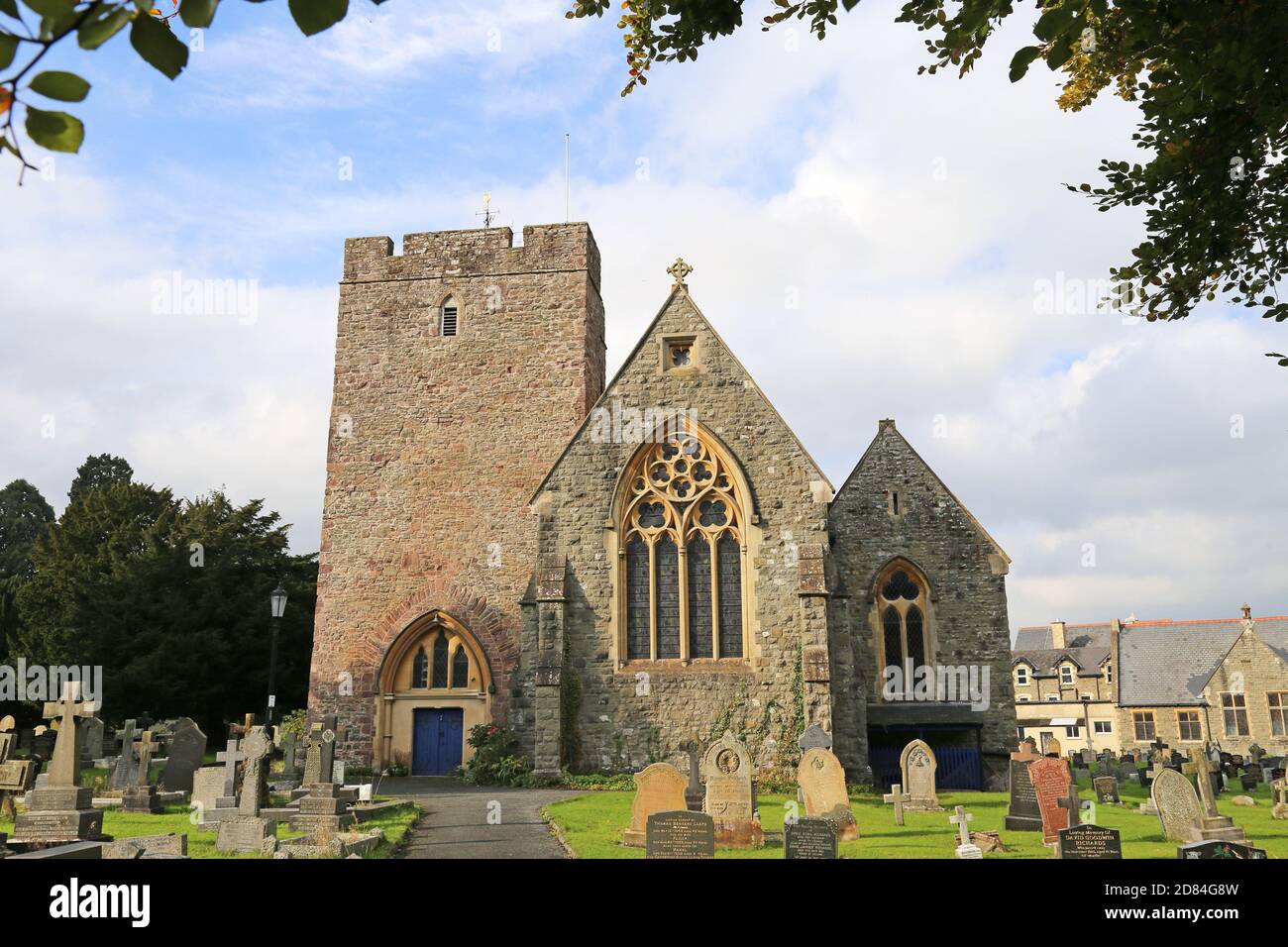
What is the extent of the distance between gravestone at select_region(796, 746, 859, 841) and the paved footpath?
366 centimetres

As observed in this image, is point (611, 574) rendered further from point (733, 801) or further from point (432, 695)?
point (733, 801)

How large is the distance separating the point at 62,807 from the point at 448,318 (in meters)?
16.6

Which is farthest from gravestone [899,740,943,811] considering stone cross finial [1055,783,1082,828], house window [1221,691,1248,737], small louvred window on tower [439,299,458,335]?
house window [1221,691,1248,737]

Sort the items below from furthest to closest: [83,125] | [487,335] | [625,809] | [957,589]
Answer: [487,335] → [957,589] → [625,809] → [83,125]

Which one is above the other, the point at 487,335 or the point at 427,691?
the point at 487,335

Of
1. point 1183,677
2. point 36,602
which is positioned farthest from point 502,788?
point 1183,677

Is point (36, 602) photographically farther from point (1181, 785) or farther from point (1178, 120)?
point (1178, 120)

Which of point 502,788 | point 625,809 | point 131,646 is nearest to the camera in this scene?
point 625,809

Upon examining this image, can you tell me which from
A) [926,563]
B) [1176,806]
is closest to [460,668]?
[926,563]

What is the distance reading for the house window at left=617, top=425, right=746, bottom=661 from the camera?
19.7 m

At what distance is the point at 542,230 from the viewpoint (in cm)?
2577

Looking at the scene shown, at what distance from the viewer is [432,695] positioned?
22828 mm

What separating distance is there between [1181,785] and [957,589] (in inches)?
366

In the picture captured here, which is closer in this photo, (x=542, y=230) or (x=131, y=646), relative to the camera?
(x=542, y=230)
